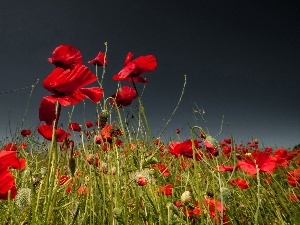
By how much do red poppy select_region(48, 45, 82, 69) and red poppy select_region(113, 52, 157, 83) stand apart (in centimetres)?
38

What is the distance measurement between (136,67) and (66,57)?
1.55ft

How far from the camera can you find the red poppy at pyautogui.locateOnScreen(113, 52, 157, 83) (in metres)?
1.27

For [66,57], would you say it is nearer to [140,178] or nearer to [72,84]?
[72,84]

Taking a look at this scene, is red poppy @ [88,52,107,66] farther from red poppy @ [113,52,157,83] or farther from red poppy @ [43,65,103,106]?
red poppy @ [43,65,103,106]

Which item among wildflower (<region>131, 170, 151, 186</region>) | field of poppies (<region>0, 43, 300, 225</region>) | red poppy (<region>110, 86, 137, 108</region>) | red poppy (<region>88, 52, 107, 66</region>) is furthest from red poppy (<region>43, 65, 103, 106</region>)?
red poppy (<region>88, 52, 107, 66</region>)

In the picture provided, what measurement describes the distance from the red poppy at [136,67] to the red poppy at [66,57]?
1.25ft

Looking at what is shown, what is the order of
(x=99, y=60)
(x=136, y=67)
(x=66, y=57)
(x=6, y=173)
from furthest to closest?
(x=99, y=60), (x=136, y=67), (x=66, y=57), (x=6, y=173)

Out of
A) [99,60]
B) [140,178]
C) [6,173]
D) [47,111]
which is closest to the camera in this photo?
[6,173]

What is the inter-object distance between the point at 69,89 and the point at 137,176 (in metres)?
0.52

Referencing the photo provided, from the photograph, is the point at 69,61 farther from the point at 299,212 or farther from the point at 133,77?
the point at 299,212

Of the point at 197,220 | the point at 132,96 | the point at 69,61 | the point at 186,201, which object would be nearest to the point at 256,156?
the point at 197,220

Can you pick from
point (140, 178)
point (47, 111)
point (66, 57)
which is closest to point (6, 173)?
point (47, 111)

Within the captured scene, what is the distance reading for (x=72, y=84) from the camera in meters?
0.74

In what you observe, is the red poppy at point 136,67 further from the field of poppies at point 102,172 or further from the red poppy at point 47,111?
the red poppy at point 47,111
